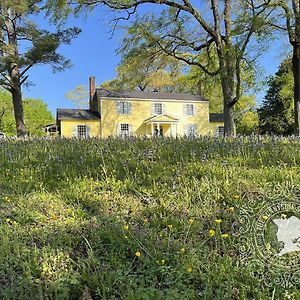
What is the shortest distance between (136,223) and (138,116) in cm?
3428

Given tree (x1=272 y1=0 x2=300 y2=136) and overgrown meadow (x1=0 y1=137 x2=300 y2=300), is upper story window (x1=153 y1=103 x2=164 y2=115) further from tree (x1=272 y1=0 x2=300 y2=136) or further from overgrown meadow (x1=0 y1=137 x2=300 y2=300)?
overgrown meadow (x1=0 y1=137 x2=300 y2=300)

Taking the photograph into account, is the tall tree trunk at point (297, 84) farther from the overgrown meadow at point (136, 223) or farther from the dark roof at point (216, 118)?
the dark roof at point (216, 118)

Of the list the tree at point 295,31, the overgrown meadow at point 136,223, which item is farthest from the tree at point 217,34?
the overgrown meadow at point 136,223

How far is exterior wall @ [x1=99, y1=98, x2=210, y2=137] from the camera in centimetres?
3547

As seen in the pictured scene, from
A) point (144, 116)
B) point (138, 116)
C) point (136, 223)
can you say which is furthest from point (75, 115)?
point (136, 223)

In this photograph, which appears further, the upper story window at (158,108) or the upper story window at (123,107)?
the upper story window at (158,108)

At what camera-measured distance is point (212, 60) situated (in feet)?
65.7

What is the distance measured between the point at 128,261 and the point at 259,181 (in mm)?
2010

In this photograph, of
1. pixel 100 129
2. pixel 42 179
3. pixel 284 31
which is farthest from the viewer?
pixel 100 129

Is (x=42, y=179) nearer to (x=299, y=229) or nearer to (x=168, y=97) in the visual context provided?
(x=299, y=229)

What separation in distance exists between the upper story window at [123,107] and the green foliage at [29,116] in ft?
27.9

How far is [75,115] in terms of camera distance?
35.6 metres

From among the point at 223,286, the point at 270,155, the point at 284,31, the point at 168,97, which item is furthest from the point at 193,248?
the point at 168,97

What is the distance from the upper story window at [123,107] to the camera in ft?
118
